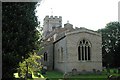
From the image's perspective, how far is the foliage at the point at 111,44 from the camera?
165 ft

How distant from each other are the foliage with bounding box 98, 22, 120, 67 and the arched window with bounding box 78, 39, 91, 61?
19.2m

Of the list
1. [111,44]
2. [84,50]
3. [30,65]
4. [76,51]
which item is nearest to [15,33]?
[30,65]

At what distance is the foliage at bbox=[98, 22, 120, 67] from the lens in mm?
50375

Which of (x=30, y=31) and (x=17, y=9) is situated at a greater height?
(x=17, y=9)

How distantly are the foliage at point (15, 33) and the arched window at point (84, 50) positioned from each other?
18788mm

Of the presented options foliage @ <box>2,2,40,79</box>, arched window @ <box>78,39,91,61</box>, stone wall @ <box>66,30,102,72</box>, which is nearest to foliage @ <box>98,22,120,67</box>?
stone wall @ <box>66,30,102,72</box>

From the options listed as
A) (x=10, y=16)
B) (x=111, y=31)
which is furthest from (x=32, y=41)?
(x=111, y=31)

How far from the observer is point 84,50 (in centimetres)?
3178

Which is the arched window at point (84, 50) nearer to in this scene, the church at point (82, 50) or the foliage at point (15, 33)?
the church at point (82, 50)

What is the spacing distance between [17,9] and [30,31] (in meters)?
1.35

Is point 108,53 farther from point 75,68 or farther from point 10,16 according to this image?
point 10,16

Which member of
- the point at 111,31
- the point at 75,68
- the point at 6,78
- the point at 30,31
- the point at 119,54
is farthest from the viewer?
the point at 111,31

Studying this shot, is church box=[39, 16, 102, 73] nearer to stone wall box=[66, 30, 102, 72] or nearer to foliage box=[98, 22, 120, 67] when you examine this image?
stone wall box=[66, 30, 102, 72]

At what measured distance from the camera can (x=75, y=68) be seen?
31.1m
